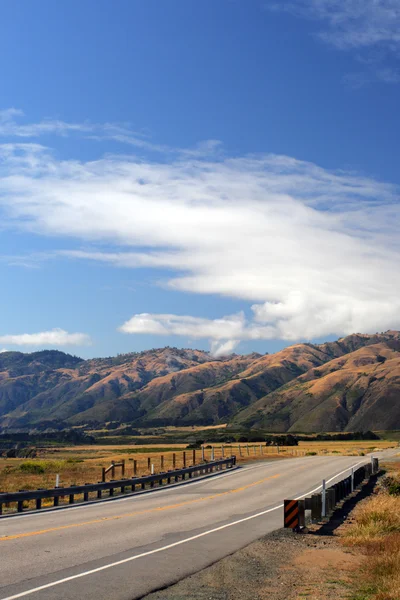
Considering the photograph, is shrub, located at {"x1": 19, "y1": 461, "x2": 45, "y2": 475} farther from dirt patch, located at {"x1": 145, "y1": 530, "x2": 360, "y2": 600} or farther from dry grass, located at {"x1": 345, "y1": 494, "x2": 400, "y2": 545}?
dirt patch, located at {"x1": 145, "y1": 530, "x2": 360, "y2": 600}

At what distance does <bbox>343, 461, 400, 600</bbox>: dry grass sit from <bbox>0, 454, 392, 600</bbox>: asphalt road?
2639 mm

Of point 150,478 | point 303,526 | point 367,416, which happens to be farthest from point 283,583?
point 367,416

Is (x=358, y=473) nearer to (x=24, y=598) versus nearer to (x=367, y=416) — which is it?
(x=24, y=598)

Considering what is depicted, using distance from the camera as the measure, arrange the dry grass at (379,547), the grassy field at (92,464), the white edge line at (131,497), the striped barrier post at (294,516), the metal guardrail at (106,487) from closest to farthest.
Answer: the dry grass at (379,547)
the striped barrier post at (294,516)
the white edge line at (131,497)
the metal guardrail at (106,487)
the grassy field at (92,464)

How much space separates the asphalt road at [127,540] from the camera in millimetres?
10430

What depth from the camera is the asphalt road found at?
34.2 ft

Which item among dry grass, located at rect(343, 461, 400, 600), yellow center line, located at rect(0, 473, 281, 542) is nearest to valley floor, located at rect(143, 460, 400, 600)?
dry grass, located at rect(343, 461, 400, 600)

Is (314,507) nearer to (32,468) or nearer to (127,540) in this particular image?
(127,540)

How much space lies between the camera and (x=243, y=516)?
20609 millimetres

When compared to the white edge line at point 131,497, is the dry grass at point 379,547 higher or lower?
higher

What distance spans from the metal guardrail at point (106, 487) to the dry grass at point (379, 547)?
1082cm

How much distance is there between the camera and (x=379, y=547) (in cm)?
1407

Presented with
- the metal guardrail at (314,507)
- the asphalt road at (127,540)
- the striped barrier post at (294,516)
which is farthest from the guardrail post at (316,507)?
the asphalt road at (127,540)

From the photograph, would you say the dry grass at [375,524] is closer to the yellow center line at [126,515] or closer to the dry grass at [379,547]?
the dry grass at [379,547]
